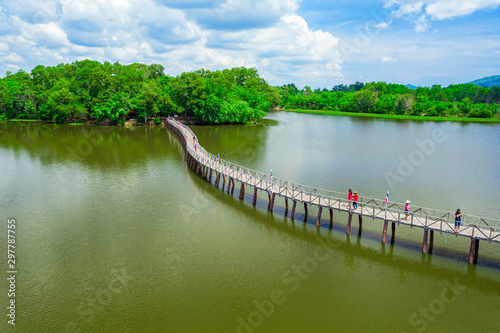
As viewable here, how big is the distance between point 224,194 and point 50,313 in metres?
19.3

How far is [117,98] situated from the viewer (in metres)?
85.6

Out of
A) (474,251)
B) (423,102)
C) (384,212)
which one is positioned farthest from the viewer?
(423,102)

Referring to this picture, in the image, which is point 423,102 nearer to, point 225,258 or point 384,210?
point 384,210

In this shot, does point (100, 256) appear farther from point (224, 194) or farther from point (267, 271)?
point (224, 194)

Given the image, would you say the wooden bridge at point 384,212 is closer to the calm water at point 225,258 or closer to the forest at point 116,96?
the calm water at point 225,258

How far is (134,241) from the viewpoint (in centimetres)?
2353

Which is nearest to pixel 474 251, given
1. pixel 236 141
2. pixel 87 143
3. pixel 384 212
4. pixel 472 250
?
pixel 472 250

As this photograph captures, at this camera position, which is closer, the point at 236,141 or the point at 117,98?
the point at 236,141

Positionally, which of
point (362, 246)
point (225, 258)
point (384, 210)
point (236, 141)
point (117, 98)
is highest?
point (117, 98)

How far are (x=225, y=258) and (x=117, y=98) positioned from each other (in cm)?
7559

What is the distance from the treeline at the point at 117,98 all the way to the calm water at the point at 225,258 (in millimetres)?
46129

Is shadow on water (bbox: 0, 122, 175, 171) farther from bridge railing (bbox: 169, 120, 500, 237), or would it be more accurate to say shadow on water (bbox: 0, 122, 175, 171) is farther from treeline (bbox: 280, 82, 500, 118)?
treeline (bbox: 280, 82, 500, 118)

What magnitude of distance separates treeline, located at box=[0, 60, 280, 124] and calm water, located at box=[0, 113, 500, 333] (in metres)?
46.1

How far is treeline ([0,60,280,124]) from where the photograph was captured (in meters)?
85.7
